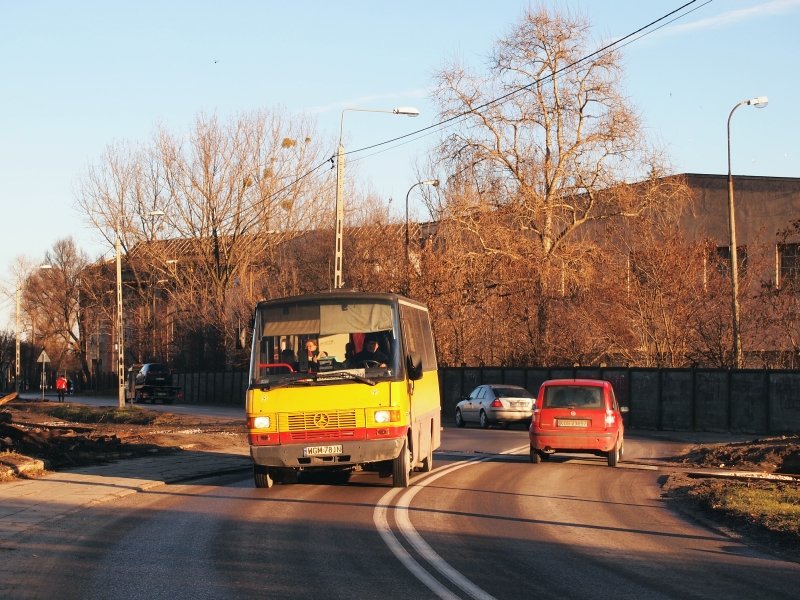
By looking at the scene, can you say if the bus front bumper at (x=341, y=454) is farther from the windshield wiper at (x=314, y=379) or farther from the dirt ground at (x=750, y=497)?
the dirt ground at (x=750, y=497)

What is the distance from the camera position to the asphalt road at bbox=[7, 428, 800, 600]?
738 centimetres

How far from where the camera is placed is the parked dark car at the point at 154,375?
5794cm

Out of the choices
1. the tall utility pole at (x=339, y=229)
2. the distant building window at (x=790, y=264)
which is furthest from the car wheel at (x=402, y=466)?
the distant building window at (x=790, y=264)

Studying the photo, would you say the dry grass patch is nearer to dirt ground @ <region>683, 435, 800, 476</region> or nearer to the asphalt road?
the asphalt road

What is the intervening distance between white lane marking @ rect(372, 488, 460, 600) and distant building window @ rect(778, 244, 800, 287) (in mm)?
20889

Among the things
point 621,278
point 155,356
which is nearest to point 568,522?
point 621,278

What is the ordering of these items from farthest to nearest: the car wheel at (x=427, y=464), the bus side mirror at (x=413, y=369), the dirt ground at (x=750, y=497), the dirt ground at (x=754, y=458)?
the dirt ground at (x=754, y=458)
the car wheel at (x=427, y=464)
the bus side mirror at (x=413, y=369)
the dirt ground at (x=750, y=497)

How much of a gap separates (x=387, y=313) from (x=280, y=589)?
22.3 ft

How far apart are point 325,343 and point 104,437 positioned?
10857 millimetres

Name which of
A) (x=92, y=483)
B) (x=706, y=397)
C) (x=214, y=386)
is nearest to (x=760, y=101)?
(x=706, y=397)

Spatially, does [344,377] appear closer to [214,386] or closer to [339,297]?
[339,297]

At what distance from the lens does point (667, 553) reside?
8875 mm

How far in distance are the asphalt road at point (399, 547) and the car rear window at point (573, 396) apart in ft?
9.88

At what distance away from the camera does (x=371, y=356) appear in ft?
43.8
